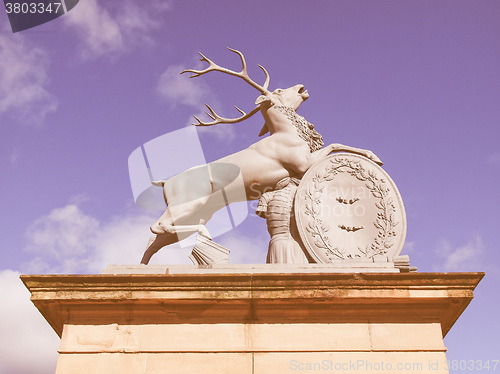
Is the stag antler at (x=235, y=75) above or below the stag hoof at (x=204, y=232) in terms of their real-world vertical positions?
above

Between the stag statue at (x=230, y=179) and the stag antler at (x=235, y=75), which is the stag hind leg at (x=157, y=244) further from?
the stag antler at (x=235, y=75)

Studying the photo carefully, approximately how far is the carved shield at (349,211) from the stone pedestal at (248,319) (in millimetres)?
1030

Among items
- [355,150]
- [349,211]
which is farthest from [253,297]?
[355,150]

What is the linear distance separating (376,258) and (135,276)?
316 centimetres

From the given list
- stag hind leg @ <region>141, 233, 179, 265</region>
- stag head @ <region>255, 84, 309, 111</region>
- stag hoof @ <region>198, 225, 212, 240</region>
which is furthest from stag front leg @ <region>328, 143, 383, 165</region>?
stag hind leg @ <region>141, 233, 179, 265</region>

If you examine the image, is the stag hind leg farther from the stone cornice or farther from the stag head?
the stag head

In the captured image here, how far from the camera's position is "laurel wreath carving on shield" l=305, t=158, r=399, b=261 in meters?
6.43

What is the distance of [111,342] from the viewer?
5328 mm

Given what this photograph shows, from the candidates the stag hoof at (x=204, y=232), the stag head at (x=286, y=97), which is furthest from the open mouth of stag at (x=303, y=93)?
the stag hoof at (x=204, y=232)

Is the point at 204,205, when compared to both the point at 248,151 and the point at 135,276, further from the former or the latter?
the point at 135,276

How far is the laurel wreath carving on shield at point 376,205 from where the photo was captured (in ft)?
21.1

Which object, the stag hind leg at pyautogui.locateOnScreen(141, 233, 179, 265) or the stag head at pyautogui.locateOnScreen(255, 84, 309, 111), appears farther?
the stag head at pyautogui.locateOnScreen(255, 84, 309, 111)

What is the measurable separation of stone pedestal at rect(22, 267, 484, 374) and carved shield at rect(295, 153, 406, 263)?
1.03 m

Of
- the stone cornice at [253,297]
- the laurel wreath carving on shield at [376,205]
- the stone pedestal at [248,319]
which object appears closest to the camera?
the stone pedestal at [248,319]
